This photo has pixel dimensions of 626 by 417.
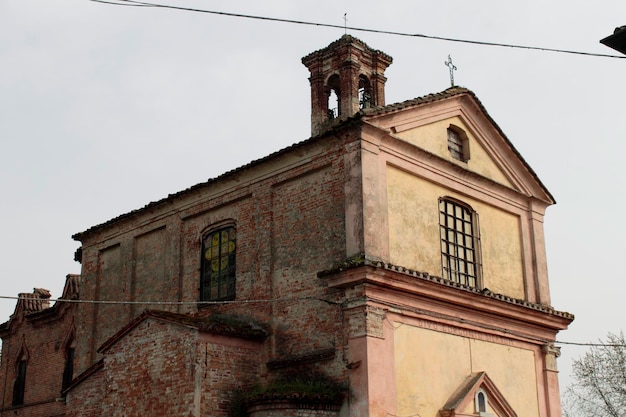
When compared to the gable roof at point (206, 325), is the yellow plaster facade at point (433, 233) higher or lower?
higher

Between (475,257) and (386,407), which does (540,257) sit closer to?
(475,257)

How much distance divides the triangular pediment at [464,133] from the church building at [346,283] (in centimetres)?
4

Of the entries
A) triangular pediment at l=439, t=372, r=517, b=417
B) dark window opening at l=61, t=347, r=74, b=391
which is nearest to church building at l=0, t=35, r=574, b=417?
triangular pediment at l=439, t=372, r=517, b=417

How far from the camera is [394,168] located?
16312 mm

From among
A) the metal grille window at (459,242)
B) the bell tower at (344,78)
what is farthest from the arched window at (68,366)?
the metal grille window at (459,242)

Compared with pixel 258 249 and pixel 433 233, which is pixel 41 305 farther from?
pixel 433 233

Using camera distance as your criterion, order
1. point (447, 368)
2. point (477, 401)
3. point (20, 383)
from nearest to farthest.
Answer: point (447, 368) < point (477, 401) < point (20, 383)

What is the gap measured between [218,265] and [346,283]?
4.45m

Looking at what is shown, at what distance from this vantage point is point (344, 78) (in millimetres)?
20625

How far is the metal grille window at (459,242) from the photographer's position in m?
17.0

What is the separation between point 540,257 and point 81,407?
11.2 meters

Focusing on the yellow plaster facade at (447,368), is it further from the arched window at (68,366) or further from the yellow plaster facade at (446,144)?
the arched window at (68,366)

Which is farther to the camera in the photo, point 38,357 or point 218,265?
point 38,357

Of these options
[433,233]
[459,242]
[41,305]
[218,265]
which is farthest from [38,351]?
[459,242]
